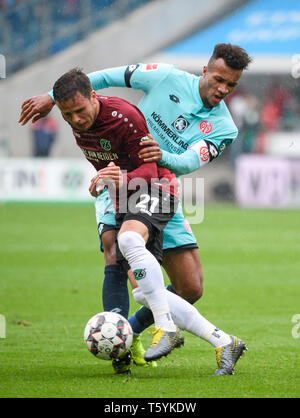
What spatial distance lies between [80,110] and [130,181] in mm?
532

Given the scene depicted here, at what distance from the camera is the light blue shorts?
17.6 ft

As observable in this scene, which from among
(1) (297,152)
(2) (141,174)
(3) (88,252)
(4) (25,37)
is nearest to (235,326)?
(2) (141,174)

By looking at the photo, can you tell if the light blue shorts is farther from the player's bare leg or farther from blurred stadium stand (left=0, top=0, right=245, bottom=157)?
blurred stadium stand (left=0, top=0, right=245, bottom=157)

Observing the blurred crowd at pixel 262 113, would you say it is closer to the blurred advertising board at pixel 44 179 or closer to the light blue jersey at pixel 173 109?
the blurred advertising board at pixel 44 179

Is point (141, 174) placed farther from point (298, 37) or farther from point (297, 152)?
point (298, 37)

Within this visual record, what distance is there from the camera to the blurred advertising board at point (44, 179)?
59.2 feet

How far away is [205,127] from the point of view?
554cm

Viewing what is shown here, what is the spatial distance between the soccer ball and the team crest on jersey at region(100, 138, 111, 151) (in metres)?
1.05

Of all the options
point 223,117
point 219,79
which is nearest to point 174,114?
point 223,117

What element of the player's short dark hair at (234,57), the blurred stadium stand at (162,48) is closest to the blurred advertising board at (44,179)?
the blurred stadium stand at (162,48)

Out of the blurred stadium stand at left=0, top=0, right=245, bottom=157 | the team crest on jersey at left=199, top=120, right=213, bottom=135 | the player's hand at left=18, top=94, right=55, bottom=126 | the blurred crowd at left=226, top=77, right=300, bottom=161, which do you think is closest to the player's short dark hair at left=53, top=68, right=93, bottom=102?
the player's hand at left=18, top=94, right=55, bottom=126

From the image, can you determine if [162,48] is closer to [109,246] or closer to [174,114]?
[174,114]

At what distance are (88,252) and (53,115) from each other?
11425 millimetres

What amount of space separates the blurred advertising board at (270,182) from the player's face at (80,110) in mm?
14495
